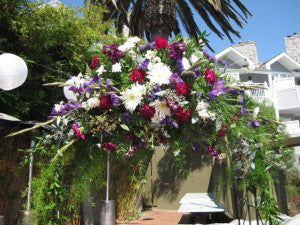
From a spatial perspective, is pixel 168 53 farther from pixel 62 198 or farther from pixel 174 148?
pixel 62 198

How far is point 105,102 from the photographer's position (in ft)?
5.87

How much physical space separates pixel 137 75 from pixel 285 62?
2471 centimetres

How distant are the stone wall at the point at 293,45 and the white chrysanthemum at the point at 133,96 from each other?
28.4 m

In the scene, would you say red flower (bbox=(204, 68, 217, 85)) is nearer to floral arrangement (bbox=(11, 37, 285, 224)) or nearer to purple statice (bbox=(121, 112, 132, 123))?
floral arrangement (bbox=(11, 37, 285, 224))

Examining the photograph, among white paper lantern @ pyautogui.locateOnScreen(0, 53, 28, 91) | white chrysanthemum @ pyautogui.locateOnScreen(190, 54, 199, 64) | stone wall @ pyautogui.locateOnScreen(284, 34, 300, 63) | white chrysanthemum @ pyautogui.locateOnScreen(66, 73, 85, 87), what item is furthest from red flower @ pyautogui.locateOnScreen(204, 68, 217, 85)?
stone wall @ pyautogui.locateOnScreen(284, 34, 300, 63)

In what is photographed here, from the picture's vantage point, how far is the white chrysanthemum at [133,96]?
1740mm

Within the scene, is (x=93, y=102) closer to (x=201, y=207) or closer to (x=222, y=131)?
(x=222, y=131)

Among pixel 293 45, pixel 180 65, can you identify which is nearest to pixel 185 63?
pixel 180 65

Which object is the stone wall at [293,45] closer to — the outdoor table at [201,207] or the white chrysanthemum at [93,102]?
the outdoor table at [201,207]

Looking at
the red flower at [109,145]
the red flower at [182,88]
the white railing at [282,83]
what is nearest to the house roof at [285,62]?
the white railing at [282,83]

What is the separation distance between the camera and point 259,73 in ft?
70.8

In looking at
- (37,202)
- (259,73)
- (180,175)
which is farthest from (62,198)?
(259,73)

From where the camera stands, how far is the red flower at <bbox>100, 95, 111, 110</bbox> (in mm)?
1789

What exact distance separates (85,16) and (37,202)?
6.77 meters
